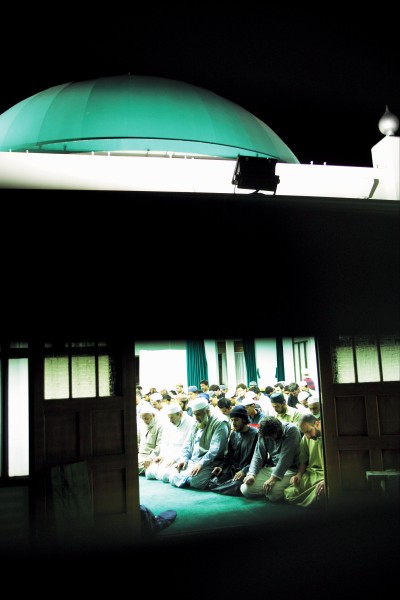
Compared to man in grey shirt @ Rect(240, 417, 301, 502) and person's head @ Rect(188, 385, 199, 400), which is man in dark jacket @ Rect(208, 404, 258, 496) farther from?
person's head @ Rect(188, 385, 199, 400)

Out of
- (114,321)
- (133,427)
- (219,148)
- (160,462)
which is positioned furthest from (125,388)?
(219,148)

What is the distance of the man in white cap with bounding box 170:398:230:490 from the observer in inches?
261

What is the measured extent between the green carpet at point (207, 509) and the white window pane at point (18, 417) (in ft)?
5.05

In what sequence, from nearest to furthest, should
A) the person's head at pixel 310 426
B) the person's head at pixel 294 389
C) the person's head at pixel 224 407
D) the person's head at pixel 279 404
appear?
the person's head at pixel 310 426 → the person's head at pixel 279 404 → the person's head at pixel 224 407 → the person's head at pixel 294 389

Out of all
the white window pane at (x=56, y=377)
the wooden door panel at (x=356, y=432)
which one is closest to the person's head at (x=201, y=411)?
the wooden door panel at (x=356, y=432)

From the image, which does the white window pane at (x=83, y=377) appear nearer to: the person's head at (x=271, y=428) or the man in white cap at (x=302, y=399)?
Result: the person's head at (x=271, y=428)

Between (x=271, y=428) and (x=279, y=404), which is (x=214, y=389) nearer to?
(x=279, y=404)

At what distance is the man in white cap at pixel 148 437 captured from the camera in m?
7.55

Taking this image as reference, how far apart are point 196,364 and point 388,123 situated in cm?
479

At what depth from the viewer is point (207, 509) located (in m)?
5.76

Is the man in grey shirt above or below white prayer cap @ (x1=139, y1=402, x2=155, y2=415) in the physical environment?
below

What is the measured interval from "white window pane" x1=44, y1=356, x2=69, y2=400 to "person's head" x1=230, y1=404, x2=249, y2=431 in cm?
251


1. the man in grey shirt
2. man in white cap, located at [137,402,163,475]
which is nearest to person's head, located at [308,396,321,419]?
the man in grey shirt

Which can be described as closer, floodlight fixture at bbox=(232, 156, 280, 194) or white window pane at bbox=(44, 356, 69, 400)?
floodlight fixture at bbox=(232, 156, 280, 194)
